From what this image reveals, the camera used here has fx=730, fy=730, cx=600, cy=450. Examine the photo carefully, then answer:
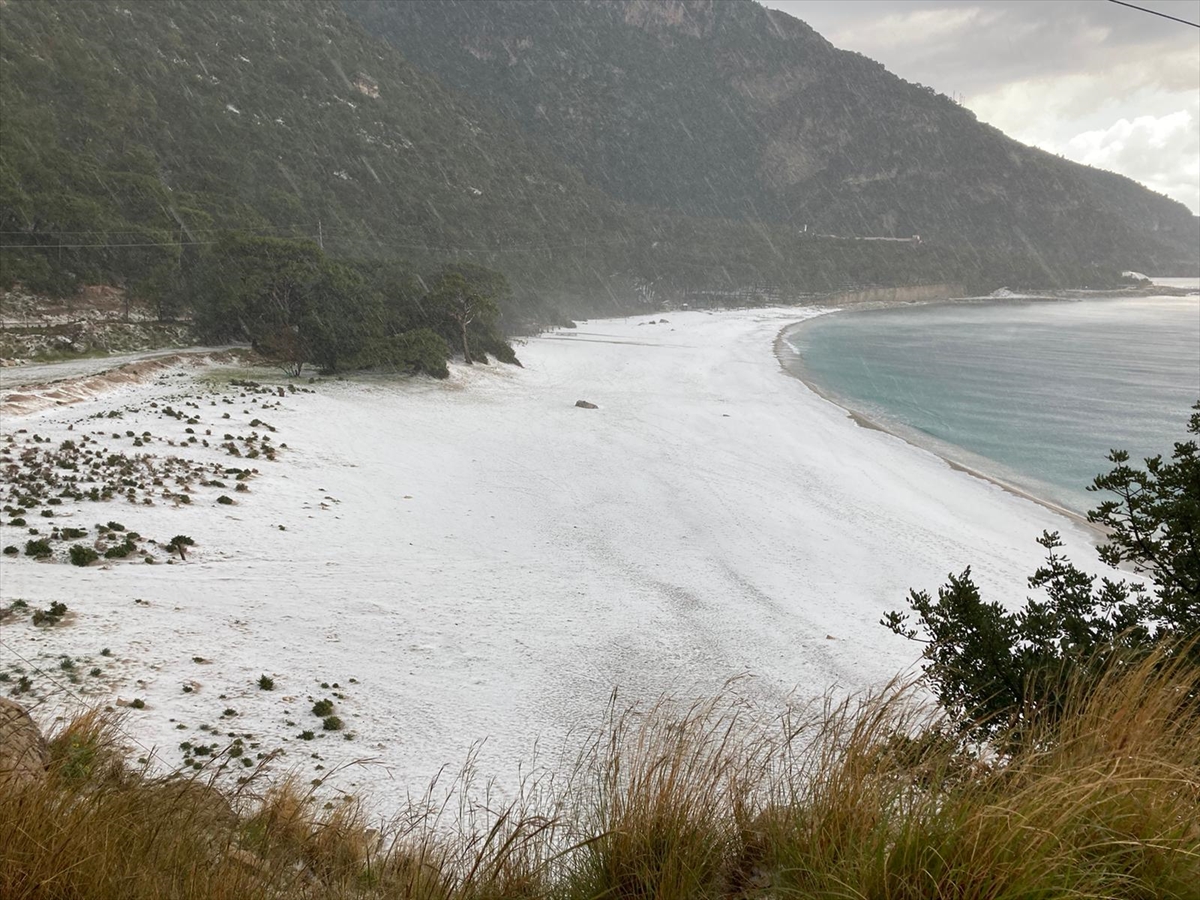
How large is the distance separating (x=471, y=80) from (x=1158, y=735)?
182 metres

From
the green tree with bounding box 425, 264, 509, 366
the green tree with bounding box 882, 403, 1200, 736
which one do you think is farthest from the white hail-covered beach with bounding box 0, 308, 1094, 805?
the green tree with bounding box 425, 264, 509, 366

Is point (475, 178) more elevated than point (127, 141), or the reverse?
point (475, 178)

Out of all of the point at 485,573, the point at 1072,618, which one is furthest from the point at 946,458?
the point at 1072,618

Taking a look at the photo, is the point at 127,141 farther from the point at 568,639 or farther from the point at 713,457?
the point at 568,639

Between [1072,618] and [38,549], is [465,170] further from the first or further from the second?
[1072,618]

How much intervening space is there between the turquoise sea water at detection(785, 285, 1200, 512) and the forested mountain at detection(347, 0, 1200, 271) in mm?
90768


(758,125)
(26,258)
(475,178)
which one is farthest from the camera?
(758,125)

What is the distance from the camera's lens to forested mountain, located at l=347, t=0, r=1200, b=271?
165250mm

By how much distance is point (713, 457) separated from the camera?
25031 mm

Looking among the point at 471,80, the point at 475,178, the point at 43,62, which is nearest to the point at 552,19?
the point at 471,80

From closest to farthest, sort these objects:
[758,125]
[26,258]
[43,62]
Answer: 1. [26,258]
2. [43,62]
3. [758,125]

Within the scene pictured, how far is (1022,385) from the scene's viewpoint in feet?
160

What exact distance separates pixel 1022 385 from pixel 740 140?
166234mm

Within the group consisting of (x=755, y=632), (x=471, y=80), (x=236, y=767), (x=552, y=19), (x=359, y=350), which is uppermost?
(x=552, y=19)
